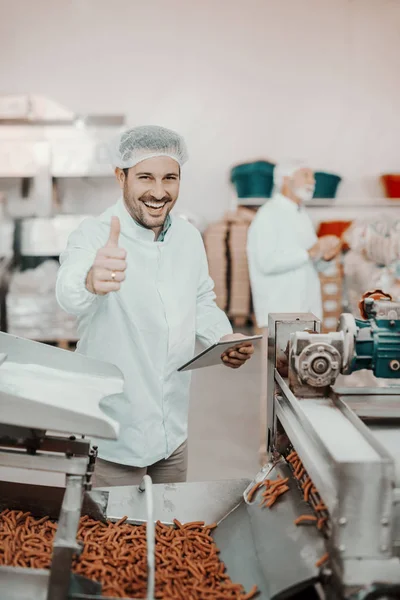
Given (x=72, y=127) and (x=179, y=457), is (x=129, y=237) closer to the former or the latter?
(x=179, y=457)

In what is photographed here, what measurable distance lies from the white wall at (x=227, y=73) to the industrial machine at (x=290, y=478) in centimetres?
508

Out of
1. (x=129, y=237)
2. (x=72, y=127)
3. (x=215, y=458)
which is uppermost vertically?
(x=72, y=127)

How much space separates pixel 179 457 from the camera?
1.82 metres

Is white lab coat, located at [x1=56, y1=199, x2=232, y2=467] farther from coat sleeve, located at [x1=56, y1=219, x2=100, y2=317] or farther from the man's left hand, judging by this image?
the man's left hand

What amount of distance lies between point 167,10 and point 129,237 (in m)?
5.06

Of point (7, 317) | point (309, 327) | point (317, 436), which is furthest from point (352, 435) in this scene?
point (7, 317)

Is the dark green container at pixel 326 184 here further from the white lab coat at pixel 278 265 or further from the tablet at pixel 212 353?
the tablet at pixel 212 353

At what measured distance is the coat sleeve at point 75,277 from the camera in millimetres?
1402

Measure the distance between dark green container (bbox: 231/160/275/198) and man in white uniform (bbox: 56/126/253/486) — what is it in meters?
4.14

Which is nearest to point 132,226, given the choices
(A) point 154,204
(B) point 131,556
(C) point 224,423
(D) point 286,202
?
(A) point 154,204

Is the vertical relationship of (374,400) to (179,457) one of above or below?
above

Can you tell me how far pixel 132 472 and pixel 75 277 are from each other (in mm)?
652

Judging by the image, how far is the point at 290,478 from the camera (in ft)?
4.23

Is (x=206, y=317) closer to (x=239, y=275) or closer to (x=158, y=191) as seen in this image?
(x=158, y=191)
